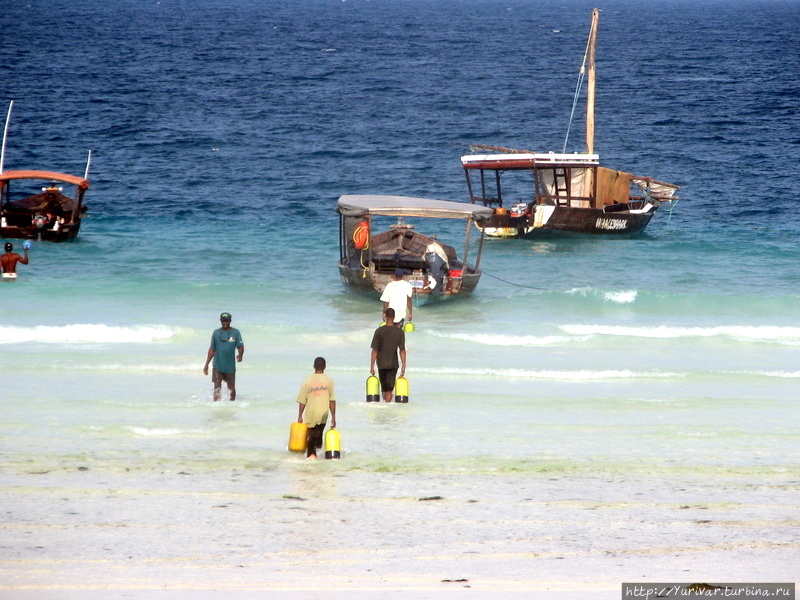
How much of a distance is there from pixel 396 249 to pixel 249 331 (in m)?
5.23

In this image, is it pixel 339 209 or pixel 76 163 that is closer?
pixel 339 209

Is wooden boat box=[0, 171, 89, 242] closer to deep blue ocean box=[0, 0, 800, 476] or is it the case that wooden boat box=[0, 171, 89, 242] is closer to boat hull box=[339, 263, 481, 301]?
deep blue ocean box=[0, 0, 800, 476]

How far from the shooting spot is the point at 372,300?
81.0 feet

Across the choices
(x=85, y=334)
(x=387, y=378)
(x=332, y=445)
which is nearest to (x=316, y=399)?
(x=332, y=445)

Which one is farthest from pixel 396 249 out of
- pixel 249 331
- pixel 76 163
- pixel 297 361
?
pixel 76 163

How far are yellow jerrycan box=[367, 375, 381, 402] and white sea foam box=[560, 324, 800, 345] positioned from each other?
299 inches

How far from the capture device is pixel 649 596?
343 inches

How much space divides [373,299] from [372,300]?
0.19ft

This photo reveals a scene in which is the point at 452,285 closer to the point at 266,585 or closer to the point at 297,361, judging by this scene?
the point at 297,361

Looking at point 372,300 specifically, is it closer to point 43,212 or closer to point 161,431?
point 161,431

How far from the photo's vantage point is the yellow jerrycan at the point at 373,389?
51.0ft

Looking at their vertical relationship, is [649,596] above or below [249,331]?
below

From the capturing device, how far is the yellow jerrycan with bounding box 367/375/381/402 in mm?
15547

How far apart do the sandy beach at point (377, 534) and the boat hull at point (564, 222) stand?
21552 mm
